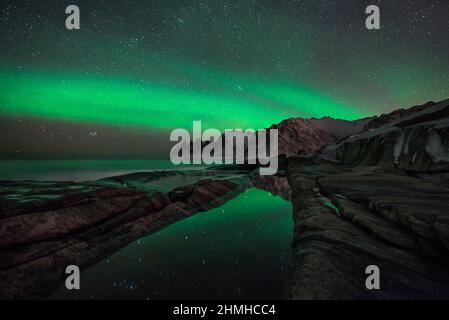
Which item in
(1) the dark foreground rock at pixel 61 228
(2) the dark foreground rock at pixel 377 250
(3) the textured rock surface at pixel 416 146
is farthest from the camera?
(3) the textured rock surface at pixel 416 146

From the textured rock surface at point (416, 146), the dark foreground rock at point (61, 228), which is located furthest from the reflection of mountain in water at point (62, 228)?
the textured rock surface at point (416, 146)

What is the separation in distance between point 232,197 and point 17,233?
15234 millimetres

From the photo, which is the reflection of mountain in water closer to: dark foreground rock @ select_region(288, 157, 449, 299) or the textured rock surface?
dark foreground rock @ select_region(288, 157, 449, 299)

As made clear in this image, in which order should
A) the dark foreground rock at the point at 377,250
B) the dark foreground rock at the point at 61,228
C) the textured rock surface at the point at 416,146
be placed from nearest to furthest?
the dark foreground rock at the point at 377,250 → the dark foreground rock at the point at 61,228 → the textured rock surface at the point at 416,146

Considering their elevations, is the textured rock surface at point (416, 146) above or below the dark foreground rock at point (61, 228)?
above

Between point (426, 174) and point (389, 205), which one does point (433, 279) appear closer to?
point (389, 205)

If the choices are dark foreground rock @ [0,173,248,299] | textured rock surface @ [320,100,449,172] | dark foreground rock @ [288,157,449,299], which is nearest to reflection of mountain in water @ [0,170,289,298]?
dark foreground rock @ [0,173,248,299]

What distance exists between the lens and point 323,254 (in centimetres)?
506

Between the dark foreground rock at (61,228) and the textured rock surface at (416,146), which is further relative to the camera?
the textured rock surface at (416,146)

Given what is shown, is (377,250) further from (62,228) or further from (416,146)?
(416,146)

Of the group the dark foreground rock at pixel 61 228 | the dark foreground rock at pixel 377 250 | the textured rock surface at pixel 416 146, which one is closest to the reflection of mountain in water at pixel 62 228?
the dark foreground rock at pixel 61 228

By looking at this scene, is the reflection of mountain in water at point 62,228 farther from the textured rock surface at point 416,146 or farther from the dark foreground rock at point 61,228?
the textured rock surface at point 416,146

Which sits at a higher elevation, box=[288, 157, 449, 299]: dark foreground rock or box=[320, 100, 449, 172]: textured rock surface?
box=[320, 100, 449, 172]: textured rock surface
